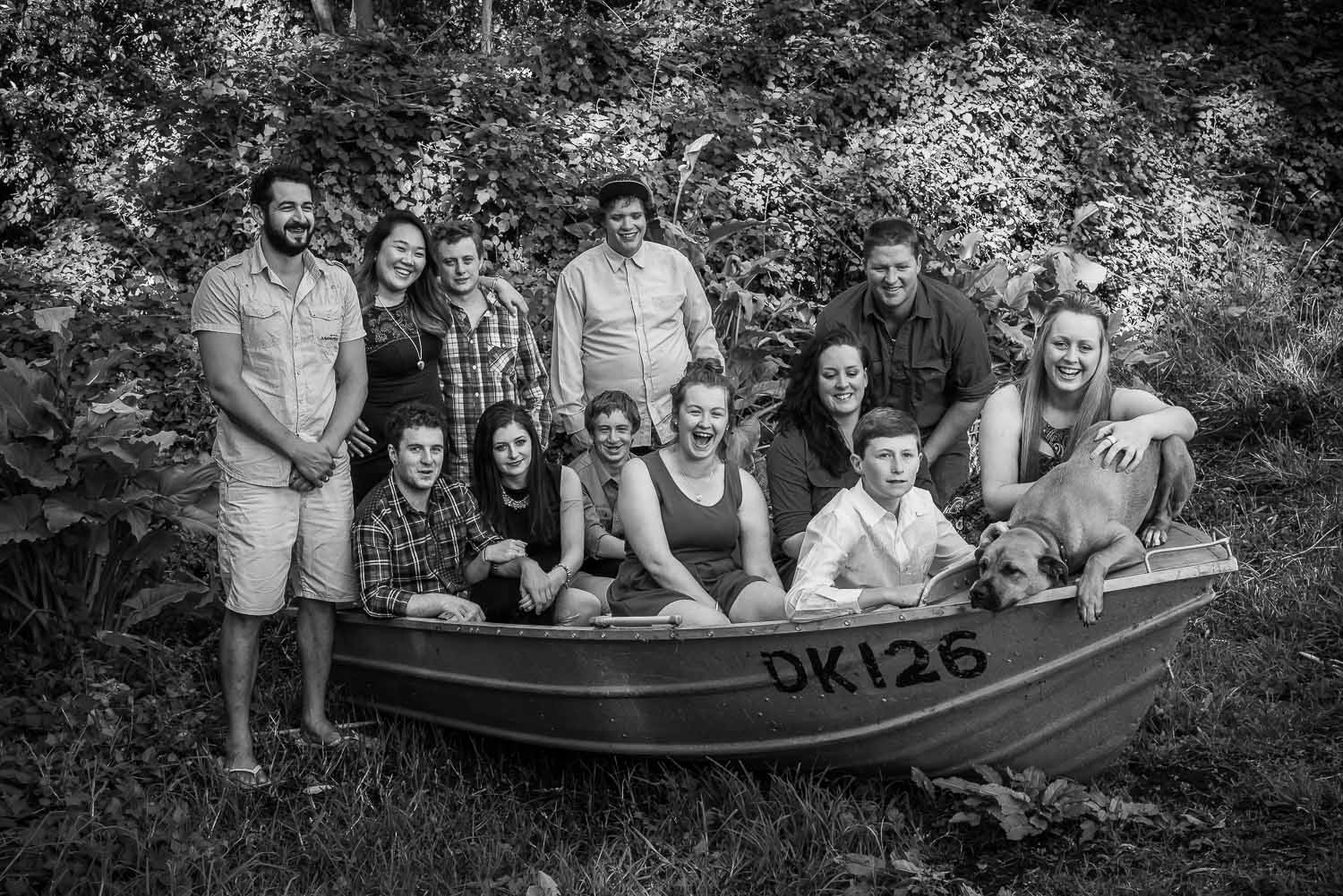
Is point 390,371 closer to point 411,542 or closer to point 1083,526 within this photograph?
point 411,542

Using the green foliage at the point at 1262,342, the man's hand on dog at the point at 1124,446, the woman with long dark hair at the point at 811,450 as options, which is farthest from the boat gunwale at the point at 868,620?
the green foliage at the point at 1262,342

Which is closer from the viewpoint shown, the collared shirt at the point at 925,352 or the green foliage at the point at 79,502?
the green foliage at the point at 79,502

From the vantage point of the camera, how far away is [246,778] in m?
4.14

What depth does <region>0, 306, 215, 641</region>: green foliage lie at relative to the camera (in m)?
4.61

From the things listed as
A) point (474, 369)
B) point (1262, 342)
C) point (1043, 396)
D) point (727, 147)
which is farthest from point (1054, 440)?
point (727, 147)

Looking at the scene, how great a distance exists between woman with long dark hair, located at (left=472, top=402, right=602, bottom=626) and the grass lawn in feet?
1.96

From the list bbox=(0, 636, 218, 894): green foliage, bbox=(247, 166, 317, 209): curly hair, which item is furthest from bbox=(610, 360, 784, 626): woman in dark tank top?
bbox=(0, 636, 218, 894): green foliage

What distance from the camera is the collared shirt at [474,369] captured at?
4949 millimetres

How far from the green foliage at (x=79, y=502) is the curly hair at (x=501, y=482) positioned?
1.25 metres

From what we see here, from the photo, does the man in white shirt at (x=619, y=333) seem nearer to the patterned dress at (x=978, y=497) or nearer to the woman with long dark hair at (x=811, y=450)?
the woman with long dark hair at (x=811, y=450)

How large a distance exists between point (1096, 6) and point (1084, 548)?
9.04m

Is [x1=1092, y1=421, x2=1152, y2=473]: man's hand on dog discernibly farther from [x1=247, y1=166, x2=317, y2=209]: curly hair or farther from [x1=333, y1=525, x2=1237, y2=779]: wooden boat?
[x1=247, y1=166, x2=317, y2=209]: curly hair

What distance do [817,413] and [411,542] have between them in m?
1.60

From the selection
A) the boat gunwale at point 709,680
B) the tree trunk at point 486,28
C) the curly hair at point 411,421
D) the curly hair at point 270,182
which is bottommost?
the boat gunwale at point 709,680
